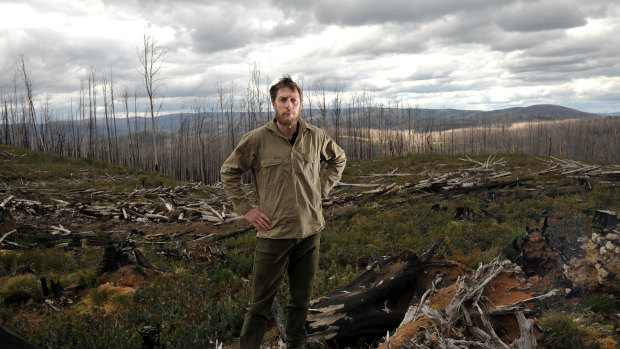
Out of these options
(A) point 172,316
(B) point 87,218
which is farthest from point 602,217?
(B) point 87,218

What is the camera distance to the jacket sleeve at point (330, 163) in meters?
3.38

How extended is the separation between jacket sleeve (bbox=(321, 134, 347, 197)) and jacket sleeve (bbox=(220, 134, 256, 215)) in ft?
2.36

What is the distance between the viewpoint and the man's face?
2.86 m

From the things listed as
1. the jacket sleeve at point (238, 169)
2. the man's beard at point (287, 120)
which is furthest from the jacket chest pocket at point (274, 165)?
the man's beard at point (287, 120)

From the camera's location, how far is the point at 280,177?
2904 mm

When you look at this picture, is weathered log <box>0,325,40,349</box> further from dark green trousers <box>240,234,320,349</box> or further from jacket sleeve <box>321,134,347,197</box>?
jacket sleeve <box>321,134,347,197</box>

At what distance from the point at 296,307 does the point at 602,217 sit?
643 cm

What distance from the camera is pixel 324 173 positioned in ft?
11.3

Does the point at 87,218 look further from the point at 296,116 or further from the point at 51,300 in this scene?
the point at 296,116

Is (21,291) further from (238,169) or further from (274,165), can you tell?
(274,165)

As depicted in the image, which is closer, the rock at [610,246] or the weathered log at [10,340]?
the weathered log at [10,340]

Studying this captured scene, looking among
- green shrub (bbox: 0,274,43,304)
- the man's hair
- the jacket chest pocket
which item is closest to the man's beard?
the man's hair

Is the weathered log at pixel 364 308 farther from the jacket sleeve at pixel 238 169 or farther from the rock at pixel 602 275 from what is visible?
the rock at pixel 602 275

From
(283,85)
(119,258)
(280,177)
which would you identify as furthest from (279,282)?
(119,258)
